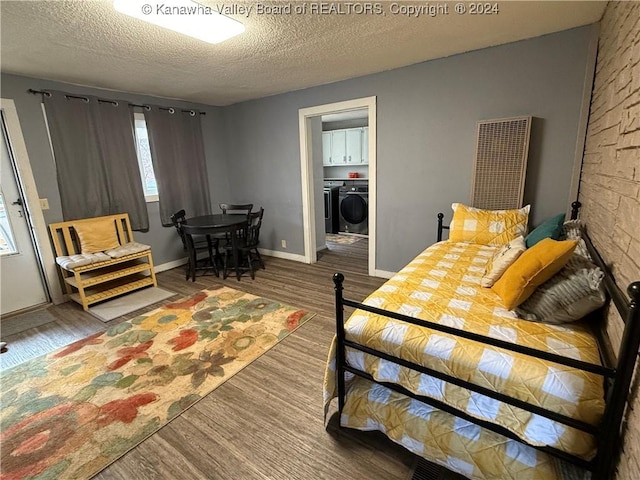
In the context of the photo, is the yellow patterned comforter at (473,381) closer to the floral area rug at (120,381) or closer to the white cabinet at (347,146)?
the floral area rug at (120,381)

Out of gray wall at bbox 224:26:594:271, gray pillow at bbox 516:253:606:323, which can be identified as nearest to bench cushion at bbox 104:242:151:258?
gray wall at bbox 224:26:594:271

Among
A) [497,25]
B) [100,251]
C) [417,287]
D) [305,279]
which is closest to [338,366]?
[417,287]

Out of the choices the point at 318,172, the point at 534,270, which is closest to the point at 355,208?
the point at 318,172

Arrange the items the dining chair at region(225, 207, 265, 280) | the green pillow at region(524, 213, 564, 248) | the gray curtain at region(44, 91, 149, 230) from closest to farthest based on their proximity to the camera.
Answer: the green pillow at region(524, 213, 564, 248) < the gray curtain at region(44, 91, 149, 230) < the dining chair at region(225, 207, 265, 280)

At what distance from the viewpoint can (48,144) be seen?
325 cm

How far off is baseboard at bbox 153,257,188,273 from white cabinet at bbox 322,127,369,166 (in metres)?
3.33

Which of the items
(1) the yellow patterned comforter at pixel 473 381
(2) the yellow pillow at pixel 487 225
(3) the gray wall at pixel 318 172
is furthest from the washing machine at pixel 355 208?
(1) the yellow patterned comforter at pixel 473 381

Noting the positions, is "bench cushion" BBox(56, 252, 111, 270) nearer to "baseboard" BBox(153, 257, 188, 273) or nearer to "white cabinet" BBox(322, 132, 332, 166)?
"baseboard" BBox(153, 257, 188, 273)

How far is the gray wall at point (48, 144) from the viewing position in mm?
3045

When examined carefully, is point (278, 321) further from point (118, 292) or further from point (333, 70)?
point (333, 70)

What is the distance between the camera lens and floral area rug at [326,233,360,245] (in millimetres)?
5691

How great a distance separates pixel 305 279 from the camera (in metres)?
3.92

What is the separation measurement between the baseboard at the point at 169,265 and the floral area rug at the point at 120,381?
1343 millimetres

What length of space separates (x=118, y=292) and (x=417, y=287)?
331 cm
